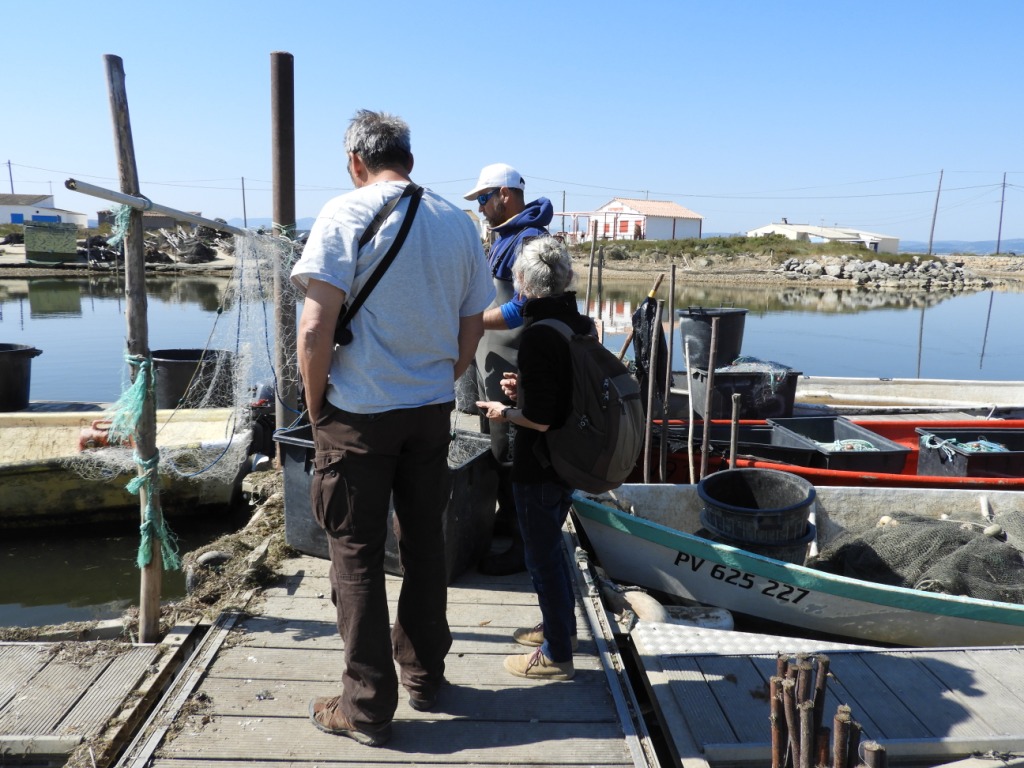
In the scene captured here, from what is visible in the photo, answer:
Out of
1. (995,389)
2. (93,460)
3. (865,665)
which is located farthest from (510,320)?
(995,389)

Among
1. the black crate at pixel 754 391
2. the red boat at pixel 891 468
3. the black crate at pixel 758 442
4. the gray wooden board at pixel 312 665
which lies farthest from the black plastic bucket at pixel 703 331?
the gray wooden board at pixel 312 665

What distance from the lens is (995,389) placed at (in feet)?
34.3

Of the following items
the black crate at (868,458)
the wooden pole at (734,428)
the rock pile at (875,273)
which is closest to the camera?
the wooden pole at (734,428)

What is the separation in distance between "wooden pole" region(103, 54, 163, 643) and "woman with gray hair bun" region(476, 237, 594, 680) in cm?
141

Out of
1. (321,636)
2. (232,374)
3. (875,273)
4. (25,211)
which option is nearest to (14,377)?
(232,374)

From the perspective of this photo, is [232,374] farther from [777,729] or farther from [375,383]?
[777,729]

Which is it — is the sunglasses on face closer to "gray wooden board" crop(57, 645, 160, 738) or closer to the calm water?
the calm water

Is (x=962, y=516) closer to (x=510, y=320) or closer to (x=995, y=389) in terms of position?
(x=510, y=320)

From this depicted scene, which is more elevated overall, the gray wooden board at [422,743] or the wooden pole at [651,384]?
the wooden pole at [651,384]

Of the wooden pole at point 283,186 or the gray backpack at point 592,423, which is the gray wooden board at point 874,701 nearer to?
the gray backpack at point 592,423

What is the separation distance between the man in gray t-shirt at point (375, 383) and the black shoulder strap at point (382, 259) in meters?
0.02

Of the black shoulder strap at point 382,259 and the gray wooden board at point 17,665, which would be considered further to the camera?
the gray wooden board at point 17,665

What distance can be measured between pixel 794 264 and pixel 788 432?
1543 inches

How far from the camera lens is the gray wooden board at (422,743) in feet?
7.86
